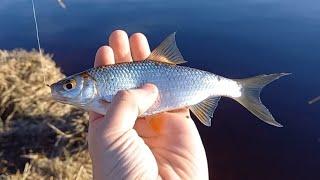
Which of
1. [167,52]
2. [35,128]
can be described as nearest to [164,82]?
[167,52]

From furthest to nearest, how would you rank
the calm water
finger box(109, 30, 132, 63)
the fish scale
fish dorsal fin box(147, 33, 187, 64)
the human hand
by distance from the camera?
1. the calm water
2. finger box(109, 30, 132, 63)
3. fish dorsal fin box(147, 33, 187, 64)
4. the fish scale
5. the human hand

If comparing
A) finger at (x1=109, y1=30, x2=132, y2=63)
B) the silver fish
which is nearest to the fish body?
the silver fish

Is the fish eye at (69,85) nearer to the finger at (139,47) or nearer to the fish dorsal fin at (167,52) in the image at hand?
the fish dorsal fin at (167,52)

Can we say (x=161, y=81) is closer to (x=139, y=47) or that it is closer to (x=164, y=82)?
(x=164, y=82)

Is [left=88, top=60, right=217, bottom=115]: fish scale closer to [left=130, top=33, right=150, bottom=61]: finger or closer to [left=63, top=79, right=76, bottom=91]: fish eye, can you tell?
[left=63, top=79, right=76, bottom=91]: fish eye

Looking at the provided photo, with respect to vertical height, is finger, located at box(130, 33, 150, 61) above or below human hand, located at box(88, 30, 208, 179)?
above

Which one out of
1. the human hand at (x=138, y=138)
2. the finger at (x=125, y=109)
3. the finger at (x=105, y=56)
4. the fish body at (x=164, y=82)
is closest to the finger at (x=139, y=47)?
the human hand at (x=138, y=138)
